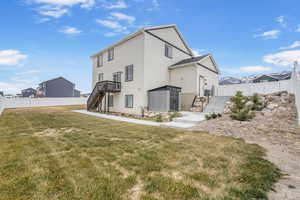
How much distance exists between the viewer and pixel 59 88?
33.3 m

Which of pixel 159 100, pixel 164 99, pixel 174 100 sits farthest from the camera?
pixel 174 100

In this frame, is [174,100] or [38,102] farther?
[38,102]

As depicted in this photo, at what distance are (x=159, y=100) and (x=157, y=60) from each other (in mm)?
4305

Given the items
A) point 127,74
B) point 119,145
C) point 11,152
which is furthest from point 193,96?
point 11,152

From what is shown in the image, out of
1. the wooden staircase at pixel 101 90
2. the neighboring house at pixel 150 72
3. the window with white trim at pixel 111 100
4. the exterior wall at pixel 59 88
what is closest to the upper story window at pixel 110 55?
the neighboring house at pixel 150 72

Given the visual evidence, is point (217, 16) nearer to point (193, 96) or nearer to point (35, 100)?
point (193, 96)

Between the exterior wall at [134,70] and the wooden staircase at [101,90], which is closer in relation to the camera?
the exterior wall at [134,70]

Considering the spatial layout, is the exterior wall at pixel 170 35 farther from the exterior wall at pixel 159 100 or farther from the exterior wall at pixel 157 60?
the exterior wall at pixel 159 100

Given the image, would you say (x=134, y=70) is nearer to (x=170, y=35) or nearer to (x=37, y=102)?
(x=170, y=35)

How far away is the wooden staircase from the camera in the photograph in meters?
14.5

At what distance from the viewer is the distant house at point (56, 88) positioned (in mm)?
31453

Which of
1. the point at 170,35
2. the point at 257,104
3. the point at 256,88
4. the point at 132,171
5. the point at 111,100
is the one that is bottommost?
the point at 132,171

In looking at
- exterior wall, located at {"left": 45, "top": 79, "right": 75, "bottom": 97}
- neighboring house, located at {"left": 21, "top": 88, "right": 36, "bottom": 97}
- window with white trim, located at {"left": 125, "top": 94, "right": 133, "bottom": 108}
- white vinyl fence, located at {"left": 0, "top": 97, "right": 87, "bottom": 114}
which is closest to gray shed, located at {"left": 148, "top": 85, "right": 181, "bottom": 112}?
window with white trim, located at {"left": 125, "top": 94, "right": 133, "bottom": 108}

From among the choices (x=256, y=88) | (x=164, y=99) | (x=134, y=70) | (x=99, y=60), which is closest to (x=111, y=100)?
(x=134, y=70)
